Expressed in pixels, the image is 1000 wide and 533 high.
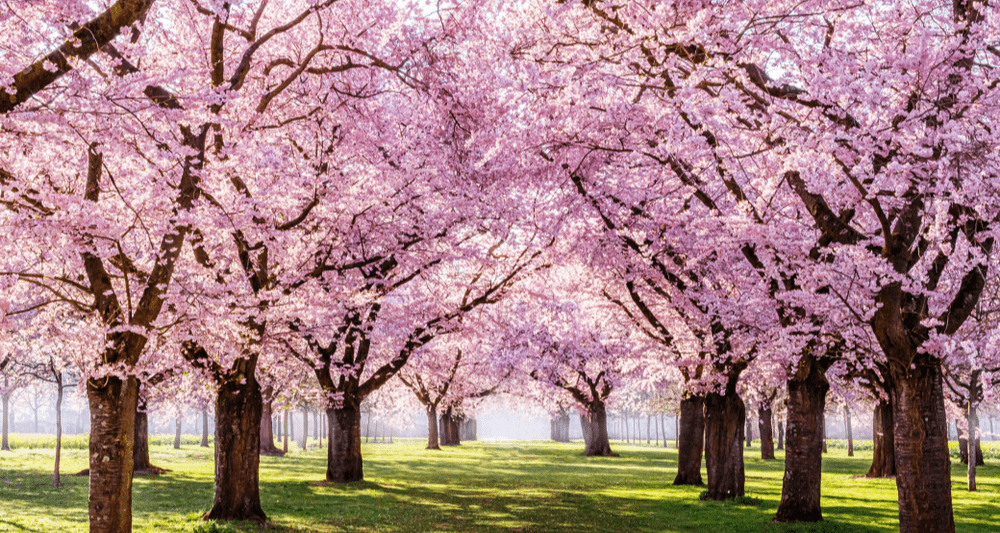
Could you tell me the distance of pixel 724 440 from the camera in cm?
1883

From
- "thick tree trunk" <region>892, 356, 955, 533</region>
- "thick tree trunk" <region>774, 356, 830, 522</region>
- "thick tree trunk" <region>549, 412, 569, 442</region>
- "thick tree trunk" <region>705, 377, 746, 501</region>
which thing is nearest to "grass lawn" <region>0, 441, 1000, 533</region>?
"thick tree trunk" <region>774, 356, 830, 522</region>

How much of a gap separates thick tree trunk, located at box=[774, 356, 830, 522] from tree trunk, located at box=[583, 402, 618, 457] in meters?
28.3

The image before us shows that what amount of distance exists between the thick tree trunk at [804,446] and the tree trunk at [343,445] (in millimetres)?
13572

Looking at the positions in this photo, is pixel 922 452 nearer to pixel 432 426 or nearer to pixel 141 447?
pixel 141 447

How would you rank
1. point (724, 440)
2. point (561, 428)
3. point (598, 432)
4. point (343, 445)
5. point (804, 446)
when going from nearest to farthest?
point (804, 446) → point (724, 440) → point (343, 445) → point (598, 432) → point (561, 428)

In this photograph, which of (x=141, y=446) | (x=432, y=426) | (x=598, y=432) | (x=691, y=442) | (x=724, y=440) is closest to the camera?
(x=724, y=440)

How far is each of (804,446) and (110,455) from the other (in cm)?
1224

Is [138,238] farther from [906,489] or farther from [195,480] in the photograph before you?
[195,480]

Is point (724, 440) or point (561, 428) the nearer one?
point (724, 440)

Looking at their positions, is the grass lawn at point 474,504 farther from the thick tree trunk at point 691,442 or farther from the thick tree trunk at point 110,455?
the thick tree trunk at point 110,455

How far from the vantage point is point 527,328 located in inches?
1551

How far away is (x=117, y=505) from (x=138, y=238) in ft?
14.2

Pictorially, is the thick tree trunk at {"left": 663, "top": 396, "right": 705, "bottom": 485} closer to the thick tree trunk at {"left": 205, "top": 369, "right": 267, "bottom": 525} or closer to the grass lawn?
the grass lawn

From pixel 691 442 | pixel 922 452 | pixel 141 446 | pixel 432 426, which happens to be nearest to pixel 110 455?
pixel 922 452
